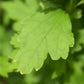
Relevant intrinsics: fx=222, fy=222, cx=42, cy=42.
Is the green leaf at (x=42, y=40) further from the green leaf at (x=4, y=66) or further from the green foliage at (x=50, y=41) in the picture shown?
the green leaf at (x=4, y=66)

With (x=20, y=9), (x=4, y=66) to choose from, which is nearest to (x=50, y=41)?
(x=4, y=66)

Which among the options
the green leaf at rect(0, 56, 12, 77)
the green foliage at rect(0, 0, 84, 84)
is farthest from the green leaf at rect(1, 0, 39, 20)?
the green leaf at rect(0, 56, 12, 77)

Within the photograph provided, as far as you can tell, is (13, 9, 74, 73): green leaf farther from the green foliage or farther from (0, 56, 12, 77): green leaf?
(0, 56, 12, 77): green leaf

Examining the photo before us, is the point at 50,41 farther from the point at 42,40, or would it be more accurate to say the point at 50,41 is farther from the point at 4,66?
the point at 4,66

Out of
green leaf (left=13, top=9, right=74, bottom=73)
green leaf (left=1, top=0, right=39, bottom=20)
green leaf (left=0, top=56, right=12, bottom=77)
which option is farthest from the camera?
green leaf (left=1, top=0, right=39, bottom=20)

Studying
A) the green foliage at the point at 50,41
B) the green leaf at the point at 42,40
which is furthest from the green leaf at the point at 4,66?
the green leaf at the point at 42,40

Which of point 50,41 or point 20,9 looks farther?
point 20,9

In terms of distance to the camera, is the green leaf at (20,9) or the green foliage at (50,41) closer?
the green foliage at (50,41)
